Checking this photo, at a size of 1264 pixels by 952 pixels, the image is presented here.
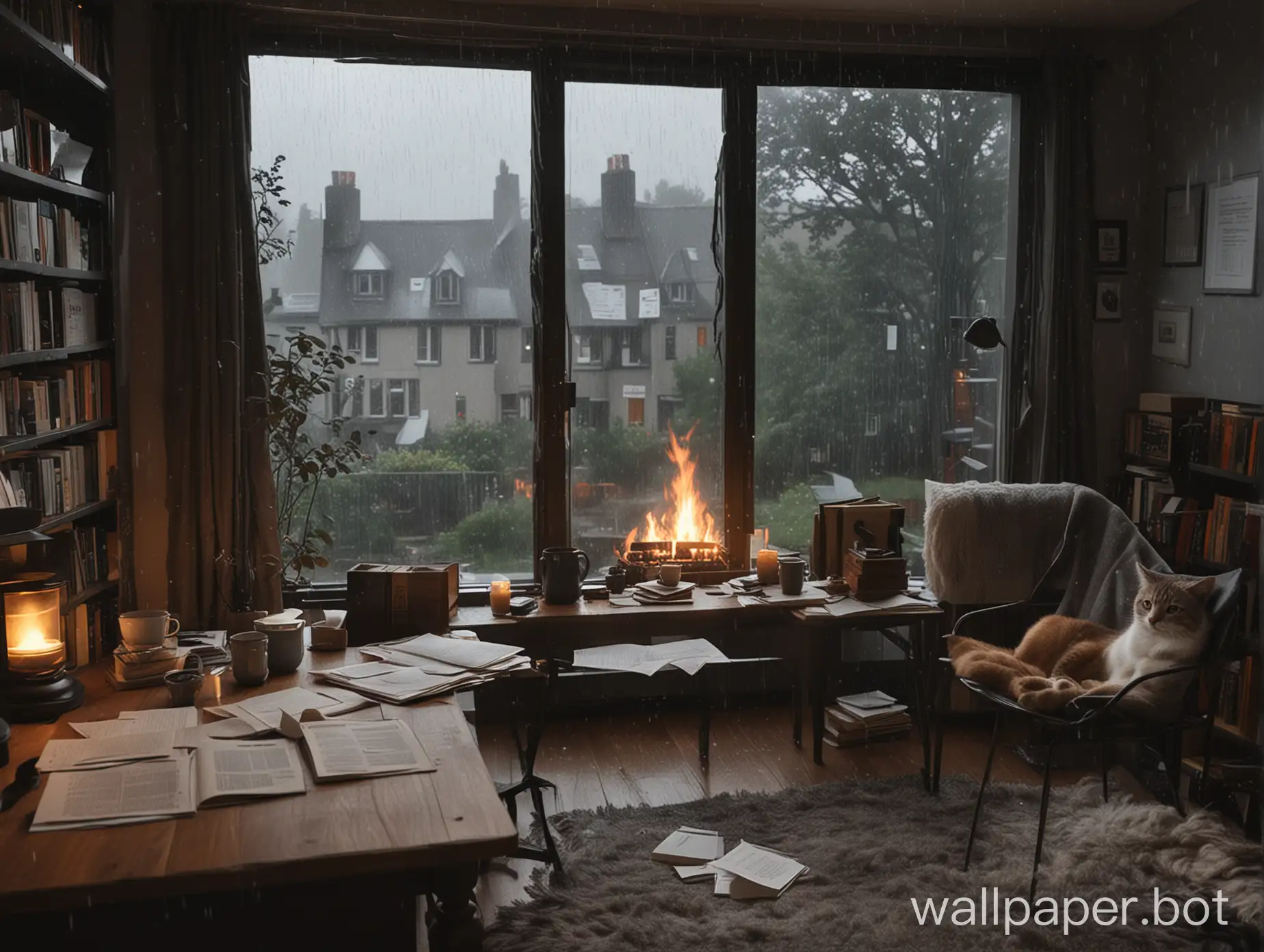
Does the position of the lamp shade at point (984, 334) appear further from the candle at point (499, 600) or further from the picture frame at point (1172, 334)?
the candle at point (499, 600)

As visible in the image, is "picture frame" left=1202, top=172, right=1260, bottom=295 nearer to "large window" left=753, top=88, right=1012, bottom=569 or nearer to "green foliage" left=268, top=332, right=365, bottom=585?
"large window" left=753, top=88, right=1012, bottom=569

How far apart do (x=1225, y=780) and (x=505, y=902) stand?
229 centimetres

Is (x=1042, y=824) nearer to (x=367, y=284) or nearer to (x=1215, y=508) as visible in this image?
(x=1215, y=508)

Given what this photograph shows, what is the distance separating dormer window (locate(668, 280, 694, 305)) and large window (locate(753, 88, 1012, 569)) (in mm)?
173

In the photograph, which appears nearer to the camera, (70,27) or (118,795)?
(118,795)

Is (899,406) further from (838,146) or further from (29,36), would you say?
(29,36)

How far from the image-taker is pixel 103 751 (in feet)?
7.06

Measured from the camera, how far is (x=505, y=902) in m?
3.05

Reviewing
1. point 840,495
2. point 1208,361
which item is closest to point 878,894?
point 840,495

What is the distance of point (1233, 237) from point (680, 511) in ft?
7.57

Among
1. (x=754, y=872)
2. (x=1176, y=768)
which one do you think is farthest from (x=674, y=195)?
(x=1176, y=768)

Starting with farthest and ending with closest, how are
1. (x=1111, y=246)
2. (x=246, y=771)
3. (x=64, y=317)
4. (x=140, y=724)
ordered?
(x=1111, y=246) < (x=64, y=317) < (x=140, y=724) < (x=246, y=771)

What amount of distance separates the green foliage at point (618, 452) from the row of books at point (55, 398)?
5.61 feet

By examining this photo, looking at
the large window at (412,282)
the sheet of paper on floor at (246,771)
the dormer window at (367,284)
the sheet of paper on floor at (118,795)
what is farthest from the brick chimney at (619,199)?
the sheet of paper on floor at (118,795)
